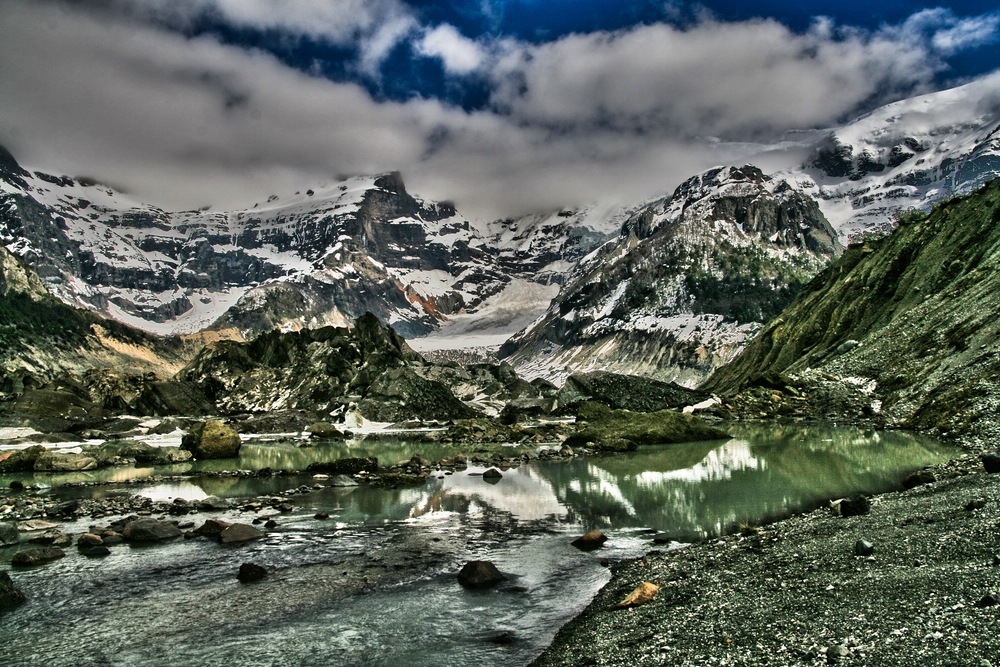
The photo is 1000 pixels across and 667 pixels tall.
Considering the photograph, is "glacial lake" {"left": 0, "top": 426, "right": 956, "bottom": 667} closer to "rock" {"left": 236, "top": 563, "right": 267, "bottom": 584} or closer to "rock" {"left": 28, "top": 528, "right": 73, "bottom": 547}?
"rock" {"left": 236, "top": 563, "right": 267, "bottom": 584}

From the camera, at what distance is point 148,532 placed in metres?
25.8

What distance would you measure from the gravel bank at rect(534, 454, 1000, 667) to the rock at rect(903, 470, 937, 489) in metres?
6.69

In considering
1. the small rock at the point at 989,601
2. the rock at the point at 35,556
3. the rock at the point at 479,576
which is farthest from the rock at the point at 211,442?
the small rock at the point at 989,601

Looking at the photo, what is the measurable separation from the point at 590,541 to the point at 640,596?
24.2 feet

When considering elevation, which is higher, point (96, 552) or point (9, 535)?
point (9, 535)

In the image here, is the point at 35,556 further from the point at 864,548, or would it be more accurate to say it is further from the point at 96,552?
the point at 864,548

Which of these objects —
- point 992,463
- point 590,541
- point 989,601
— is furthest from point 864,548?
point 992,463

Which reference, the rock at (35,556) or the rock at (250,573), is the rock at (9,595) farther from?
the rock at (250,573)

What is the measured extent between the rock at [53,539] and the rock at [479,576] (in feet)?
52.3

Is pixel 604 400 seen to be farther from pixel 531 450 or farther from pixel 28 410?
pixel 28 410

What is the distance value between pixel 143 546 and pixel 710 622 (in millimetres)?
21079

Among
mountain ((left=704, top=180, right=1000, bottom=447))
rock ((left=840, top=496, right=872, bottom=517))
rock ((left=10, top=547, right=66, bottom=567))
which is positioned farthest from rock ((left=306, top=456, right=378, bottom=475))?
mountain ((left=704, top=180, right=1000, bottom=447))

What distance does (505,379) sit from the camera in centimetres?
16488

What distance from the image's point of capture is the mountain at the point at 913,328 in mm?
53281
